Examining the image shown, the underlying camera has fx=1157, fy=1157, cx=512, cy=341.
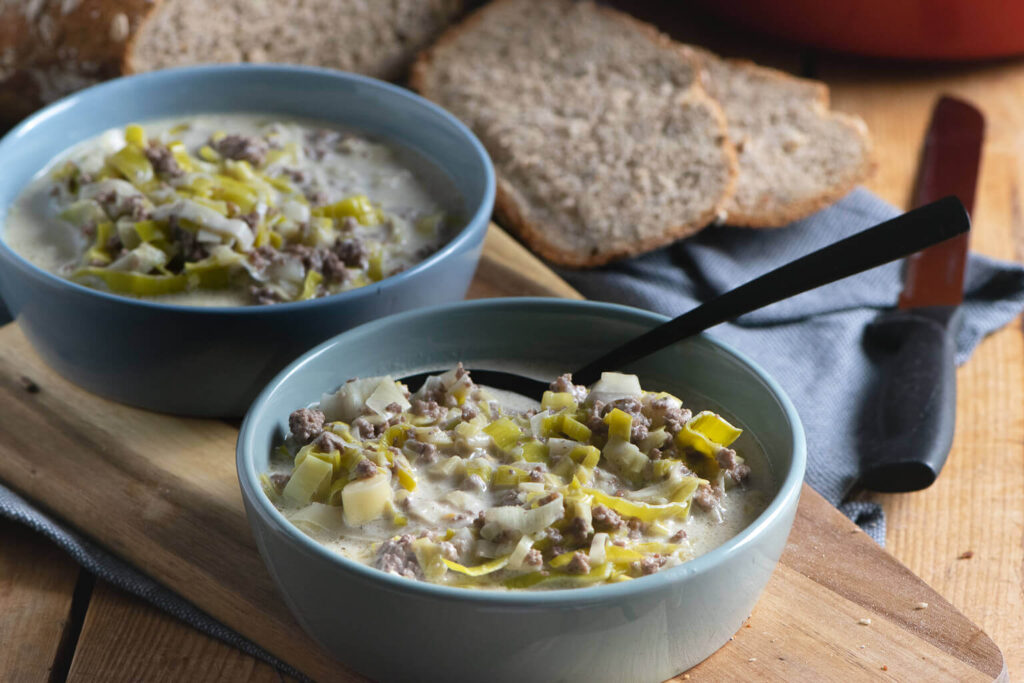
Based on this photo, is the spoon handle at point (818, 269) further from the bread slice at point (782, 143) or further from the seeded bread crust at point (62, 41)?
the seeded bread crust at point (62, 41)

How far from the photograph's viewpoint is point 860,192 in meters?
3.59

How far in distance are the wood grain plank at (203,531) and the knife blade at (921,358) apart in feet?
0.91

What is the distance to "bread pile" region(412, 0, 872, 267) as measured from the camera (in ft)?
11.0

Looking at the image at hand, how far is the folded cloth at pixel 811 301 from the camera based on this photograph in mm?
2832

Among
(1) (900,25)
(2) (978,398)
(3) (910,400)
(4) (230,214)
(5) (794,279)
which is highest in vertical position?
(5) (794,279)

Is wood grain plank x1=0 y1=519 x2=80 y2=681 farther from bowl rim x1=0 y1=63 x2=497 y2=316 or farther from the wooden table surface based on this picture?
bowl rim x1=0 y1=63 x2=497 y2=316

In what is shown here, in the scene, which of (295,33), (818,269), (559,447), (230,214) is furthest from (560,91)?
(559,447)

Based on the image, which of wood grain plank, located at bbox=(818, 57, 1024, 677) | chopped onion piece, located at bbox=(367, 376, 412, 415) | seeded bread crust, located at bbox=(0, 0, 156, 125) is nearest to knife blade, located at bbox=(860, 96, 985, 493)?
wood grain plank, located at bbox=(818, 57, 1024, 677)

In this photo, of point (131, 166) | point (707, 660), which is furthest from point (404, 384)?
point (131, 166)

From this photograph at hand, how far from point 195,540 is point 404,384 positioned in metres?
0.51

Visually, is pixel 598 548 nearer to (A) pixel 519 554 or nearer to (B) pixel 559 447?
(A) pixel 519 554

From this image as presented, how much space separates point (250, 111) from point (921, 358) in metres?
1.92

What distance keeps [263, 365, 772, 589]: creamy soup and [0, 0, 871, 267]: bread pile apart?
1.19 metres

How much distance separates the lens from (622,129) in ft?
11.8
